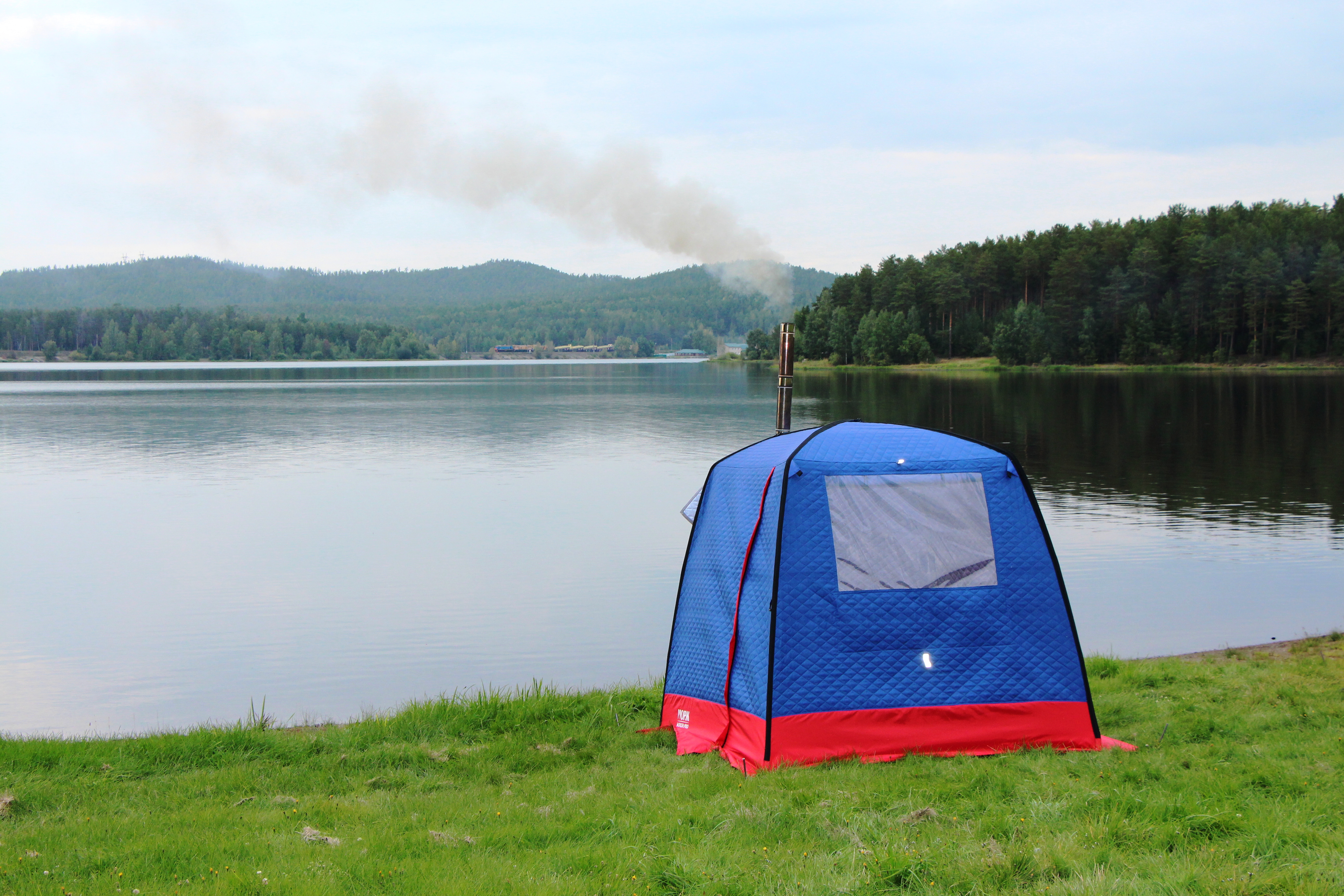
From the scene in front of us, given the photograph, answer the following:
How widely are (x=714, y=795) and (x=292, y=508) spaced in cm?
1933

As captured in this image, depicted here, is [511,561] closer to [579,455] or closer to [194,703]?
[194,703]

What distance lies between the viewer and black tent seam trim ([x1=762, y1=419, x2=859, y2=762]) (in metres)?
7.14

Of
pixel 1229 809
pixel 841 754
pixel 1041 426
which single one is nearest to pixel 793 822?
pixel 841 754

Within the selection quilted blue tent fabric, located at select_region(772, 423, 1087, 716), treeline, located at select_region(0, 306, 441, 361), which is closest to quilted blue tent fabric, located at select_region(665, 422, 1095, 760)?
quilted blue tent fabric, located at select_region(772, 423, 1087, 716)

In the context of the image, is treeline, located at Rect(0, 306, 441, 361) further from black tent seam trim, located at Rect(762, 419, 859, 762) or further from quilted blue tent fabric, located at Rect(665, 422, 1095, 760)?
black tent seam trim, located at Rect(762, 419, 859, 762)

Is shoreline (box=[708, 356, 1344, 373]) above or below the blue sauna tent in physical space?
above

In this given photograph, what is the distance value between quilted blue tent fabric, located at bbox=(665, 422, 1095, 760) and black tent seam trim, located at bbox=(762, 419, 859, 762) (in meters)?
0.01

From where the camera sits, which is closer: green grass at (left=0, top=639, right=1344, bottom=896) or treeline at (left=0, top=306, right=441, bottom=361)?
green grass at (left=0, top=639, right=1344, bottom=896)

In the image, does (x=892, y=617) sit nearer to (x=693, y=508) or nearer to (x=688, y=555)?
(x=688, y=555)

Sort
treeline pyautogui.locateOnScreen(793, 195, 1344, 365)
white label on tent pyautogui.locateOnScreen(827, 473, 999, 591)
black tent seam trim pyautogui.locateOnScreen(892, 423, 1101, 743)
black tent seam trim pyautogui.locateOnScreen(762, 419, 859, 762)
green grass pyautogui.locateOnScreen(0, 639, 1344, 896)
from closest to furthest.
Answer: green grass pyautogui.locateOnScreen(0, 639, 1344, 896)
black tent seam trim pyautogui.locateOnScreen(762, 419, 859, 762)
white label on tent pyautogui.locateOnScreen(827, 473, 999, 591)
black tent seam trim pyautogui.locateOnScreen(892, 423, 1101, 743)
treeline pyautogui.locateOnScreen(793, 195, 1344, 365)

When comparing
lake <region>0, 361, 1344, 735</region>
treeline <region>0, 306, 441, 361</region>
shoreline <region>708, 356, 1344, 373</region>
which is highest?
treeline <region>0, 306, 441, 361</region>

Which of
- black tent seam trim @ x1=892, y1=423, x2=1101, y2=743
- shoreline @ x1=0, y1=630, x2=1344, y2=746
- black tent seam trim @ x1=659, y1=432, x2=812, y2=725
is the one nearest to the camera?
black tent seam trim @ x1=892, y1=423, x2=1101, y2=743

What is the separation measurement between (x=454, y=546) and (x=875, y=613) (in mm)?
12830

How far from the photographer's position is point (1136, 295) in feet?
326
